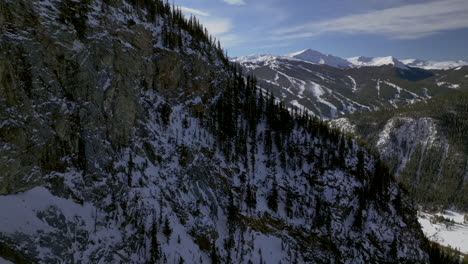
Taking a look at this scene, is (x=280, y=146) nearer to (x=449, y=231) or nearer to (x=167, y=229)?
(x=167, y=229)

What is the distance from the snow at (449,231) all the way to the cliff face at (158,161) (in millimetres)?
100922

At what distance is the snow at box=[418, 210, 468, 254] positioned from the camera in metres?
121

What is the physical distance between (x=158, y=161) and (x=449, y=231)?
16418 cm

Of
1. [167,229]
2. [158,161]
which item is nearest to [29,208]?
[167,229]

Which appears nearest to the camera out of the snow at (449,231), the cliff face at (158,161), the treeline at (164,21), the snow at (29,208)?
the snow at (29,208)

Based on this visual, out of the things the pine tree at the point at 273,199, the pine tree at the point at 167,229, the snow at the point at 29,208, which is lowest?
the pine tree at the point at 273,199

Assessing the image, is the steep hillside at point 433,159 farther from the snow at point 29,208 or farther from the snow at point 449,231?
the snow at point 29,208

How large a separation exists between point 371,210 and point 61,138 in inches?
1894

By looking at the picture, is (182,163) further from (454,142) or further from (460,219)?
(454,142)

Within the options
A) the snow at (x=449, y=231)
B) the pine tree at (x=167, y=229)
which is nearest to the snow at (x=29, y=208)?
the pine tree at (x=167, y=229)

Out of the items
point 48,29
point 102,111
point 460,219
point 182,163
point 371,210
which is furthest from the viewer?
point 460,219

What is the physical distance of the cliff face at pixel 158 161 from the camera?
18.5 meters

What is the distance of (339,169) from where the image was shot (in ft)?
158

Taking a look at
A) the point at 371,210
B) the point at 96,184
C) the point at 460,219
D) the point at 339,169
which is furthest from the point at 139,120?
the point at 460,219
